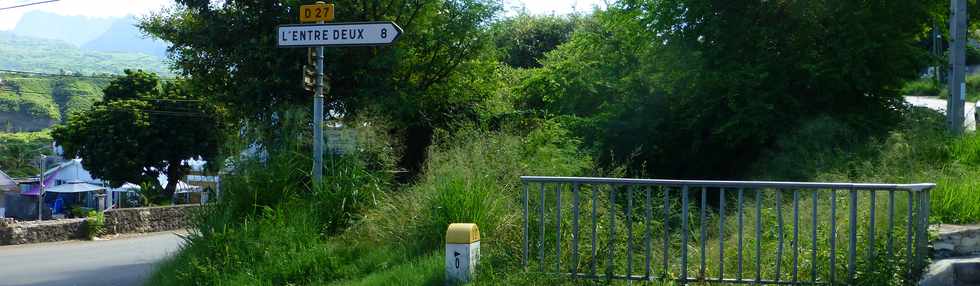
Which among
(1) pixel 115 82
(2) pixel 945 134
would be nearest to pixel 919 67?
(2) pixel 945 134

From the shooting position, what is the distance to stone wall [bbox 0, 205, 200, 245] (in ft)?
72.3

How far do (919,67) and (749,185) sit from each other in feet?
31.1

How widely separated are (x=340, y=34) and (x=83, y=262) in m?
9.26

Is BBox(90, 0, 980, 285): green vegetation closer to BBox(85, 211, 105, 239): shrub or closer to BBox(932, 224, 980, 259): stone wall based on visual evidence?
BBox(932, 224, 980, 259): stone wall

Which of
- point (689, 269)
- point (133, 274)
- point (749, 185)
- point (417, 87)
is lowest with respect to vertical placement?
point (133, 274)

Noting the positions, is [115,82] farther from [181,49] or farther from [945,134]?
[945,134]

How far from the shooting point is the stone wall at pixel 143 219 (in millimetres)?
25547

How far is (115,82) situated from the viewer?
44031 millimetres

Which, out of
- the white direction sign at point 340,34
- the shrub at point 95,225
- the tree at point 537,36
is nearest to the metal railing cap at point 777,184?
the white direction sign at point 340,34

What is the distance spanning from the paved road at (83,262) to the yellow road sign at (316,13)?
9.96 ft

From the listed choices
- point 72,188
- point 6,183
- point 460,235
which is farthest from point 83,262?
point 6,183

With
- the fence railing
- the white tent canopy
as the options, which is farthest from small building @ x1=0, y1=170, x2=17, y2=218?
the fence railing

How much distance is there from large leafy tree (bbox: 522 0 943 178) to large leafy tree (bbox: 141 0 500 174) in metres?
2.42

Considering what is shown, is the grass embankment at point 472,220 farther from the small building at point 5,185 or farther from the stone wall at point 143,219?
the small building at point 5,185
